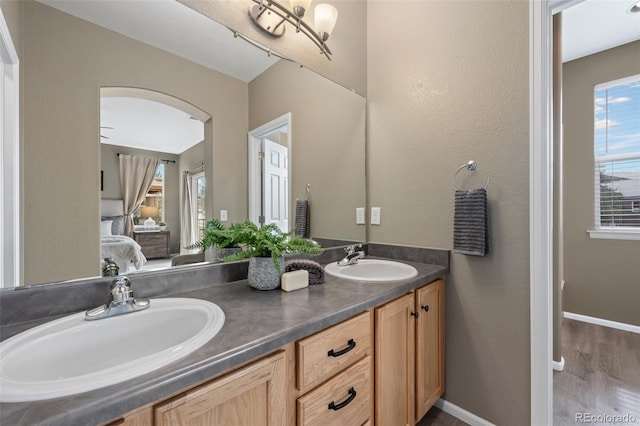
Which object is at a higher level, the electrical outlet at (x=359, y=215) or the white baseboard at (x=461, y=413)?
the electrical outlet at (x=359, y=215)

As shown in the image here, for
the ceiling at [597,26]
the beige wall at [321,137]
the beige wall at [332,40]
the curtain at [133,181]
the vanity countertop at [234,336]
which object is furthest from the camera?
the ceiling at [597,26]

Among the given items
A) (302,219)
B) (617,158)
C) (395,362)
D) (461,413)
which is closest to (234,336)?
(395,362)

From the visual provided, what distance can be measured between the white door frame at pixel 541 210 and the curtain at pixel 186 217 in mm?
1552

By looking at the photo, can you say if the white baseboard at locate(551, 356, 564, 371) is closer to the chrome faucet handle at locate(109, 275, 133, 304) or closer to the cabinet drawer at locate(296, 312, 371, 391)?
the cabinet drawer at locate(296, 312, 371, 391)

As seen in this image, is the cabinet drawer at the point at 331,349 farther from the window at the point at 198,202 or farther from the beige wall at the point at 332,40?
the beige wall at the point at 332,40

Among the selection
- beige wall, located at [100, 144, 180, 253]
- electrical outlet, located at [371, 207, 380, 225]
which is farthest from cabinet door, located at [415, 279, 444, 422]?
beige wall, located at [100, 144, 180, 253]

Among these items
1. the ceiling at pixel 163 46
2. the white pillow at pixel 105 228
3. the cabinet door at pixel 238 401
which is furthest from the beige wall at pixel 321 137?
the cabinet door at pixel 238 401

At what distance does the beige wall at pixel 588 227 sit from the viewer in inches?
102

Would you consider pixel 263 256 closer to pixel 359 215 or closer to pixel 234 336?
pixel 234 336

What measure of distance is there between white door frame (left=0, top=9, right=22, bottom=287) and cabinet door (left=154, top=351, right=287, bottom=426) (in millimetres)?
676

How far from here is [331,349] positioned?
35.6 inches

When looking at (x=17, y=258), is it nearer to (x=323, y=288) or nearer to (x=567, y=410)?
(x=323, y=288)

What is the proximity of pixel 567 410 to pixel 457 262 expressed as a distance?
1.11 metres

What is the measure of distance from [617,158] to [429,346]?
286 centimetres
